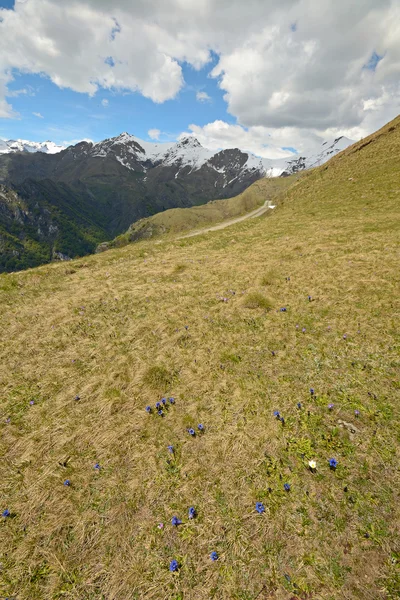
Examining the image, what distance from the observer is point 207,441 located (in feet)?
23.8

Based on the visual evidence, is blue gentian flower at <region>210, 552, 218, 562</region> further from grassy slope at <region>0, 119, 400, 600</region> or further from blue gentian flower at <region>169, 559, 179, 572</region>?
blue gentian flower at <region>169, 559, 179, 572</region>

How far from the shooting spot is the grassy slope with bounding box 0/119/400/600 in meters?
4.99

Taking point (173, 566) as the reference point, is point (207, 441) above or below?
above

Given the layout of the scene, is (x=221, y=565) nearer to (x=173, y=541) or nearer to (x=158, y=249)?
(x=173, y=541)

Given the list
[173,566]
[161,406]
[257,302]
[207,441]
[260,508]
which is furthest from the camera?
[257,302]

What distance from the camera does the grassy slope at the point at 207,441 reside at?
4992 mm

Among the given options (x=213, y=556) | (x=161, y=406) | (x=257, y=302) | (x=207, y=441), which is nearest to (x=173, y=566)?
(x=213, y=556)

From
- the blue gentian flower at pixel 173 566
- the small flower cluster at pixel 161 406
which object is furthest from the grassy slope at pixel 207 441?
the small flower cluster at pixel 161 406

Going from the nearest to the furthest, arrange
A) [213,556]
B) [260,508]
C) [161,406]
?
1. [213,556]
2. [260,508]
3. [161,406]

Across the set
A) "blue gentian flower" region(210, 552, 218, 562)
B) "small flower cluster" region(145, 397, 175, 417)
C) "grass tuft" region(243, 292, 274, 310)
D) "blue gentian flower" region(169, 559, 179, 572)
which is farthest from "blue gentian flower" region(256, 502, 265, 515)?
"grass tuft" region(243, 292, 274, 310)

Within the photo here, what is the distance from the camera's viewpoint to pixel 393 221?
22.5m

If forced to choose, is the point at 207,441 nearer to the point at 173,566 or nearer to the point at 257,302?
the point at 173,566

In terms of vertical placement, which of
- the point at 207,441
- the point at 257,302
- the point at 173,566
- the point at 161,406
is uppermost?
the point at 257,302

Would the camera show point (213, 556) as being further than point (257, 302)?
No
